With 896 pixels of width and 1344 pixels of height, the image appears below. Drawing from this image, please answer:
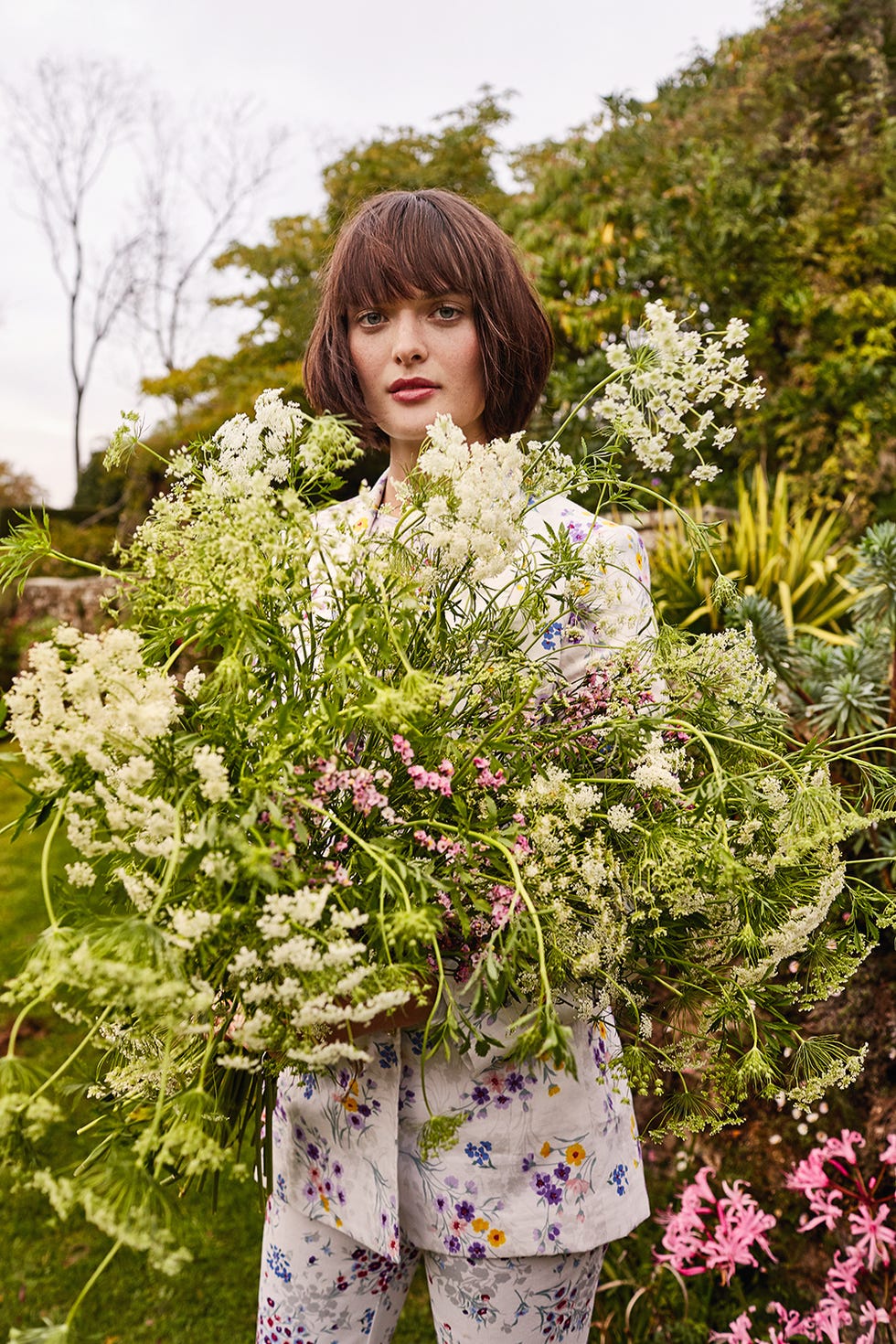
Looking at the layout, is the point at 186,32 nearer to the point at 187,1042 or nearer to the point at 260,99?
the point at 260,99

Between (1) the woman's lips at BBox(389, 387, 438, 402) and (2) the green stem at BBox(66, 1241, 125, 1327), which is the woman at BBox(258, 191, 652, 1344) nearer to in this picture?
(1) the woman's lips at BBox(389, 387, 438, 402)

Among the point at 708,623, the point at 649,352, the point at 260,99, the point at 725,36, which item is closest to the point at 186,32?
the point at 260,99

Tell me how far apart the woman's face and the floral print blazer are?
0.34 meters

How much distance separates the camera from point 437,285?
1.66 metres

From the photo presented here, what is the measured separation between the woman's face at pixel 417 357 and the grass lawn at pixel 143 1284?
7.63 ft

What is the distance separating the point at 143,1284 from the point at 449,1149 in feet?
8.74

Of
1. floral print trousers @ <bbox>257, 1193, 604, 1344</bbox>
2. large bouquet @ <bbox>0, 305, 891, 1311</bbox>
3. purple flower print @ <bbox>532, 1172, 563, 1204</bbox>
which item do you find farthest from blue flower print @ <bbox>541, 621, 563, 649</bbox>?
floral print trousers @ <bbox>257, 1193, 604, 1344</bbox>

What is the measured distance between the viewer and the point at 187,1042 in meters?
1.04

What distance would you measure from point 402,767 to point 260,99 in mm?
20129

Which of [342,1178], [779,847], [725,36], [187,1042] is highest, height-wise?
[725,36]

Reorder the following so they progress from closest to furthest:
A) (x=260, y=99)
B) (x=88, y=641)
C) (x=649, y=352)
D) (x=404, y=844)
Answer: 1. (x=88, y=641)
2. (x=404, y=844)
3. (x=649, y=352)
4. (x=260, y=99)

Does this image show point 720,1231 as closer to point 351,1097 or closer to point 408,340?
point 351,1097

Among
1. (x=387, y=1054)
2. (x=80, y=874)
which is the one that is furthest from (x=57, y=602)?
(x=80, y=874)

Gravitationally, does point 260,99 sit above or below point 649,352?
above
